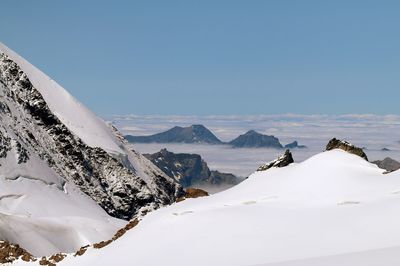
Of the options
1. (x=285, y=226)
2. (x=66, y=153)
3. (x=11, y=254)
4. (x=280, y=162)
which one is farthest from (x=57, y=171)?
(x=285, y=226)

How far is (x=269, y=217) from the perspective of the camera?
23.7 metres

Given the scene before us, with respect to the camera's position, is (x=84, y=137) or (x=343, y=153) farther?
(x=84, y=137)

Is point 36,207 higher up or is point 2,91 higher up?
point 2,91

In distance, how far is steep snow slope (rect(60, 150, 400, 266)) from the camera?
1920 cm

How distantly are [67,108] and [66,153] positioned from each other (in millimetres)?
31220

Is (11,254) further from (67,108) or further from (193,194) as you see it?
(67,108)

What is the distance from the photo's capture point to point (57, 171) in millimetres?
119062

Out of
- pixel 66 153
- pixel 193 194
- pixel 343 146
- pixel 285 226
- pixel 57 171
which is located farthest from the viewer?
pixel 66 153

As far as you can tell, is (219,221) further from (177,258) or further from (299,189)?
(299,189)

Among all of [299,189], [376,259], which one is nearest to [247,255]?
[376,259]

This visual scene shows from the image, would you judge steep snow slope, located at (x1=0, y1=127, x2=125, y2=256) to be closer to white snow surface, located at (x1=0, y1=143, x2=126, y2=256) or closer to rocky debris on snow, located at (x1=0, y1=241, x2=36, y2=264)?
white snow surface, located at (x1=0, y1=143, x2=126, y2=256)

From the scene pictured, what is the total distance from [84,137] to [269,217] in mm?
152309

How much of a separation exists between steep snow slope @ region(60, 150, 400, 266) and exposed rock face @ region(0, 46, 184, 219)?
84.8m

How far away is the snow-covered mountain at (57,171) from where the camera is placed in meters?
55.8
